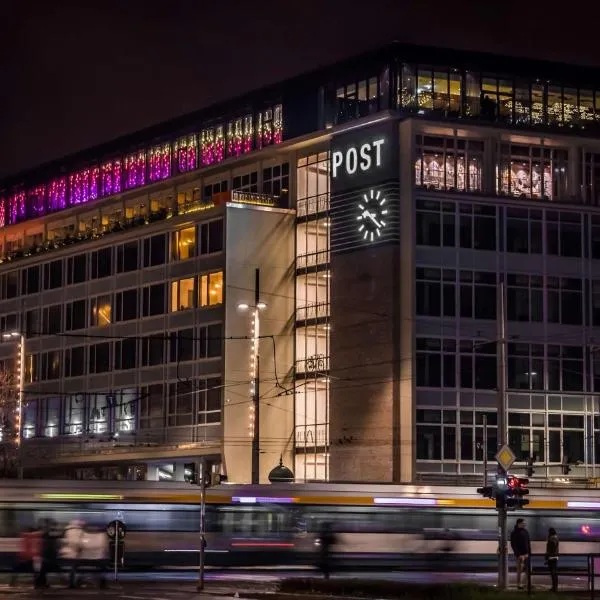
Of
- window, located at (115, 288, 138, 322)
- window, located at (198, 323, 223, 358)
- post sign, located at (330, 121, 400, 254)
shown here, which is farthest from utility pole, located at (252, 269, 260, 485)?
window, located at (115, 288, 138, 322)

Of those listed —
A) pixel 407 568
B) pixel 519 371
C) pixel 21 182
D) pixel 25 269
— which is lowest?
pixel 407 568

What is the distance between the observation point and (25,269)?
3553 inches

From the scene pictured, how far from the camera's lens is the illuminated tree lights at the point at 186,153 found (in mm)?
82062

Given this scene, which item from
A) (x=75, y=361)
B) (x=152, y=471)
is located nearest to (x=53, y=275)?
(x=75, y=361)

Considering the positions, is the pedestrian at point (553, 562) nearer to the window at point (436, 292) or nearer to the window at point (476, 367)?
the window at point (476, 367)

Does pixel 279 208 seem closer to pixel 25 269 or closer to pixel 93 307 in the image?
pixel 93 307

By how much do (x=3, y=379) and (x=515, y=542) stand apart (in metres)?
49.1

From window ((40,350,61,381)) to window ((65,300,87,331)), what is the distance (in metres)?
1.96

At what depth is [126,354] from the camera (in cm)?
8012

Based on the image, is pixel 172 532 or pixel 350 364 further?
pixel 350 364

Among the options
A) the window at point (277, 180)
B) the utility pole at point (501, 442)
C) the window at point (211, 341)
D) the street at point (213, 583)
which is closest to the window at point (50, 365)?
the window at point (211, 341)

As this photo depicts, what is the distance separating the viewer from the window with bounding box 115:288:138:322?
80125 millimetres

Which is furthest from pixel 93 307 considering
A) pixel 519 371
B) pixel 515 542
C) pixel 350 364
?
pixel 515 542

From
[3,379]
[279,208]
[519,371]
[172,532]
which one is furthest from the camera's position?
[3,379]
